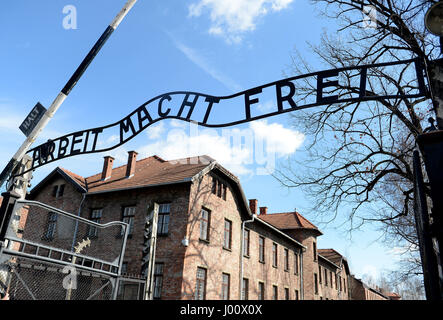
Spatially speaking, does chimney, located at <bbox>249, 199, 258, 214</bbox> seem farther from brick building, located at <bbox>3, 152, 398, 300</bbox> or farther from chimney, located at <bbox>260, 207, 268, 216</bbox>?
chimney, located at <bbox>260, 207, 268, 216</bbox>

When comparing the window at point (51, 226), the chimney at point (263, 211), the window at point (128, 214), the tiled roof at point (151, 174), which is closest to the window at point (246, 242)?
the tiled roof at point (151, 174)

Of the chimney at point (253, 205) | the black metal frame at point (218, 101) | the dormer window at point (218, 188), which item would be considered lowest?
the black metal frame at point (218, 101)

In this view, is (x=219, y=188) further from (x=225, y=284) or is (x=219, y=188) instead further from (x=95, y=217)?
(x=95, y=217)

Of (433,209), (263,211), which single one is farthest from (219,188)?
(433,209)

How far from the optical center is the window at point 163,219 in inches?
689

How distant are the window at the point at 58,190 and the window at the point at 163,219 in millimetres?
8221

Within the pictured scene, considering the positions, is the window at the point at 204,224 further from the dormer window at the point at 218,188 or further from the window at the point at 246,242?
the window at the point at 246,242

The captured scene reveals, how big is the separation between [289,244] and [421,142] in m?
28.0

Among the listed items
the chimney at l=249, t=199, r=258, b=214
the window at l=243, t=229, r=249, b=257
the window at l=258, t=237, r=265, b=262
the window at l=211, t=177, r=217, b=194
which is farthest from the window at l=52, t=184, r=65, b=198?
the chimney at l=249, t=199, r=258, b=214

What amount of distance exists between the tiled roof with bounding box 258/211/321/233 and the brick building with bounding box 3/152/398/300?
5803 millimetres

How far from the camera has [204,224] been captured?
1852 centimetres

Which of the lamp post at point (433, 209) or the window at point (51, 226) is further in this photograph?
the window at point (51, 226)

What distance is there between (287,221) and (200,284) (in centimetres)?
1841
